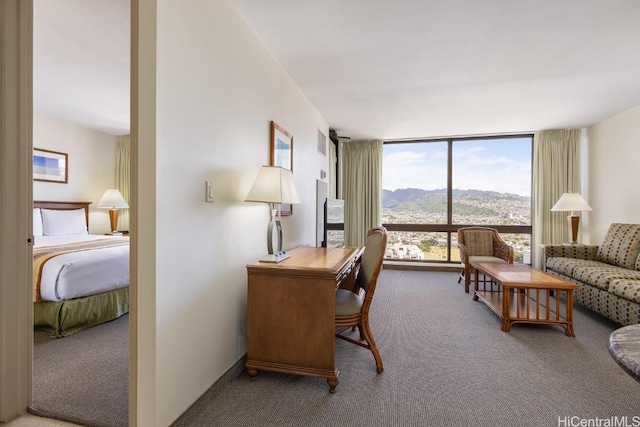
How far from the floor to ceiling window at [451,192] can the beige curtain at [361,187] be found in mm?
284

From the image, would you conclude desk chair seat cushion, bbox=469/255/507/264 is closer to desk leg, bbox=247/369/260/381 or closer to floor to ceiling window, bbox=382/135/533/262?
floor to ceiling window, bbox=382/135/533/262

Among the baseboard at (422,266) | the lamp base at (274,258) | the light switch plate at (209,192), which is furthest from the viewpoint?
the baseboard at (422,266)

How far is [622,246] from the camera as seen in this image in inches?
139

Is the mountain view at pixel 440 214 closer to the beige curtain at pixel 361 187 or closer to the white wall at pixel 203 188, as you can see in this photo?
the beige curtain at pixel 361 187

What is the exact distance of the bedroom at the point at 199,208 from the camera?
1.36 meters

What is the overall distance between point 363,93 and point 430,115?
1.31 meters

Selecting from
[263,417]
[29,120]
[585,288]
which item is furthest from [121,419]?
[585,288]

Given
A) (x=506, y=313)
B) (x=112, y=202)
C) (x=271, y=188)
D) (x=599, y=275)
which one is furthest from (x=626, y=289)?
(x=112, y=202)

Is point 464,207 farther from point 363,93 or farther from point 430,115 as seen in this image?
point 363,93

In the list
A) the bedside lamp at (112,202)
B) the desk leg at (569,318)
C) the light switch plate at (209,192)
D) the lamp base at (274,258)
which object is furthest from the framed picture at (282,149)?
the bedside lamp at (112,202)

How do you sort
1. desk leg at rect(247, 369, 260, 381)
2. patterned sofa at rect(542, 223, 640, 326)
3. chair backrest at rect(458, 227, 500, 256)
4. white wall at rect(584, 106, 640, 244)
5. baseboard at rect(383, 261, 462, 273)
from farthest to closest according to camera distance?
baseboard at rect(383, 261, 462, 273)
chair backrest at rect(458, 227, 500, 256)
white wall at rect(584, 106, 640, 244)
patterned sofa at rect(542, 223, 640, 326)
desk leg at rect(247, 369, 260, 381)

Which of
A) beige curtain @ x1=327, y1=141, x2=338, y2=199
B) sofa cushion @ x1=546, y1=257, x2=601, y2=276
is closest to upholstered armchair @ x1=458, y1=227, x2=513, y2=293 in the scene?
sofa cushion @ x1=546, y1=257, x2=601, y2=276

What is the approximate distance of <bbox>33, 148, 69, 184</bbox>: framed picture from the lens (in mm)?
4219

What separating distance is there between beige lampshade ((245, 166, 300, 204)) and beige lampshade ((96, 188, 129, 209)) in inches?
158
